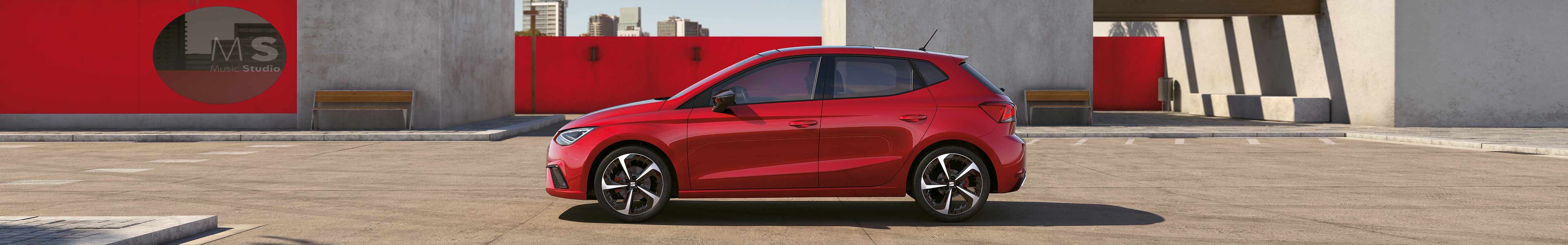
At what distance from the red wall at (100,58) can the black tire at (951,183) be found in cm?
1508

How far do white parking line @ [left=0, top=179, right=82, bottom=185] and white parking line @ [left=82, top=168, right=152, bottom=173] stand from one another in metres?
0.87

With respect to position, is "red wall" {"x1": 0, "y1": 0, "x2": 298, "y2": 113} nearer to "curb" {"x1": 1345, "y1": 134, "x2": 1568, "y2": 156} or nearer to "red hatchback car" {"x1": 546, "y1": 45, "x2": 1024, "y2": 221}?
"red hatchback car" {"x1": 546, "y1": 45, "x2": 1024, "y2": 221}

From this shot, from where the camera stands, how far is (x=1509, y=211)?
7035 millimetres

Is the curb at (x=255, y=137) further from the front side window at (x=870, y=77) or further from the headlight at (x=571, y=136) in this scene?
the front side window at (x=870, y=77)

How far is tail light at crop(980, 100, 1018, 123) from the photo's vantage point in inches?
258

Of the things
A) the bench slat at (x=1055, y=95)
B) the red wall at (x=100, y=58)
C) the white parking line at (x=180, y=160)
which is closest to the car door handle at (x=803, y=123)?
the white parking line at (x=180, y=160)

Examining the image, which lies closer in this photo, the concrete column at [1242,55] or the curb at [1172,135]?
the curb at [1172,135]

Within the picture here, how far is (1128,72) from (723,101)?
86.1 ft

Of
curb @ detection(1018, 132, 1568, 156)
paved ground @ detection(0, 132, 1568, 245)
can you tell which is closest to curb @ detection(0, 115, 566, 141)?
paved ground @ detection(0, 132, 1568, 245)

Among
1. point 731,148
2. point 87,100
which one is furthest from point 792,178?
point 87,100

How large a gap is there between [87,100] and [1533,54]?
25.2 m

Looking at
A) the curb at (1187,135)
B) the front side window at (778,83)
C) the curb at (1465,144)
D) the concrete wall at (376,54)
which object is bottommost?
the curb at (1465,144)

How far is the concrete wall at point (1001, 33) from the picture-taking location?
66.1ft

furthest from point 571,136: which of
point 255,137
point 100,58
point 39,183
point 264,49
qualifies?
point 100,58
